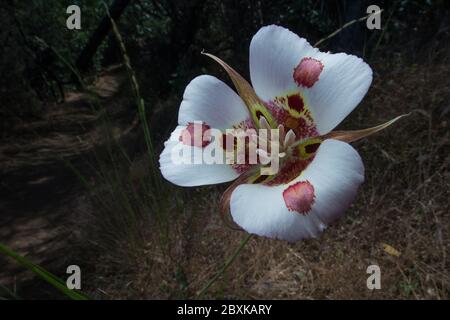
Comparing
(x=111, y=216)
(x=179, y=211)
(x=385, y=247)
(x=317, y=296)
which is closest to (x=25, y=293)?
(x=111, y=216)

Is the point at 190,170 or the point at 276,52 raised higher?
the point at 276,52

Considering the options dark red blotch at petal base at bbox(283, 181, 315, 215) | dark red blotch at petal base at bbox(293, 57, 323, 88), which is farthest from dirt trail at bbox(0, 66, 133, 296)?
dark red blotch at petal base at bbox(283, 181, 315, 215)

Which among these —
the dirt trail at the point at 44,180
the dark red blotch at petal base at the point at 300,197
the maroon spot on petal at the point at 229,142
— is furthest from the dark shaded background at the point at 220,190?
the dark red blotch at petal base at the point at 300,197

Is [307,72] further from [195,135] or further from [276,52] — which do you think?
[195,135]

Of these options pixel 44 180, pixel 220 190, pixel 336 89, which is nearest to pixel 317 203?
pixel 336 89

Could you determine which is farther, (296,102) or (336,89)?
(296,102)

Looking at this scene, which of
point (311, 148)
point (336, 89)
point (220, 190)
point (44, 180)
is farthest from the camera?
point (44, 180)

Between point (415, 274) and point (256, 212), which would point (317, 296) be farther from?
point (256, 212)

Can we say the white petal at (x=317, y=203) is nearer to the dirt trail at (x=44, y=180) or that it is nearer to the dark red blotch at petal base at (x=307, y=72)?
the dark red blotch at petal base at (x=307, y=72)
